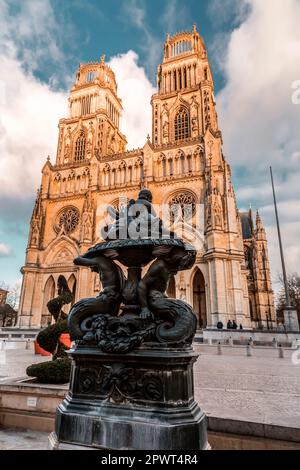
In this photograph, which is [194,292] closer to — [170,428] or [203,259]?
[203,259]

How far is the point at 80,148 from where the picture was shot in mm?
39531

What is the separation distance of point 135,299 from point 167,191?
2690 centimetres

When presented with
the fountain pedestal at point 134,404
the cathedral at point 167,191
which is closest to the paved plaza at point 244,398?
the fountain pedestal at point 134,404

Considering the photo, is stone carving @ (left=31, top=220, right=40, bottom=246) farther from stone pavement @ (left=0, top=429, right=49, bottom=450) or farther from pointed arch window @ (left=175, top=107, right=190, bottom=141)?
stone pavement @ (left=0, top=429, right=49, bottom=450)

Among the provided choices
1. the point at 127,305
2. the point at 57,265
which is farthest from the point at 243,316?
the point at 127,305

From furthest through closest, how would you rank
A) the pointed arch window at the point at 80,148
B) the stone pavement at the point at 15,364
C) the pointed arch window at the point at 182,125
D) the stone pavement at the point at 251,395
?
the pointed arch window at the point at 80,148 → the pointed arch window at the point at 182,125 → the stone pavement at the point at 15,364 → the stone pavement at the point at 251,395

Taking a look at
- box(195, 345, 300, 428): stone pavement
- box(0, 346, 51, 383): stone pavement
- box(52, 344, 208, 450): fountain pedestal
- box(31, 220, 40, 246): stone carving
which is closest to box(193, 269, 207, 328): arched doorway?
box(31, 220, 40, 246): stone carving

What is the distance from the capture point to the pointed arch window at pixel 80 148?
3909 cm

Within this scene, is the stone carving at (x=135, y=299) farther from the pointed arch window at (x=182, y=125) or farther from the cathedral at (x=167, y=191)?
the pointed arch window at (x=182, y=125)

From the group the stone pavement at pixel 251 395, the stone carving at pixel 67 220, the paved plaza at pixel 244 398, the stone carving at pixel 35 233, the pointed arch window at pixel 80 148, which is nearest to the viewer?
the paved plaza at pixel 244 398

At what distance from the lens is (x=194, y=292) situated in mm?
28328

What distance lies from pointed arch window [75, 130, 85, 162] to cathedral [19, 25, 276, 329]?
0.49 ft

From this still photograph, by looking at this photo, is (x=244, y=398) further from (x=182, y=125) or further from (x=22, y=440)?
(x=182, y=125)

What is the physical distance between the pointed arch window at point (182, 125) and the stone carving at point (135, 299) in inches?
1261
